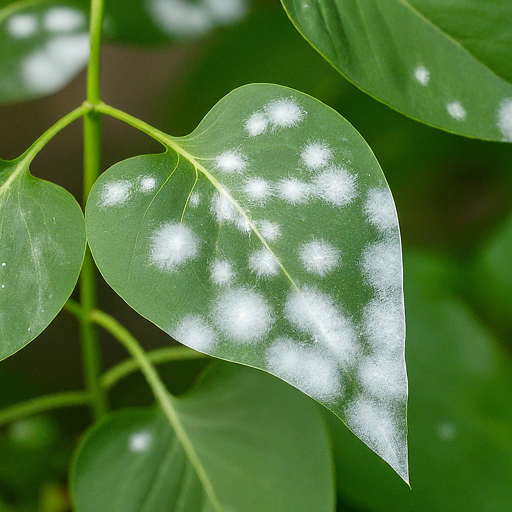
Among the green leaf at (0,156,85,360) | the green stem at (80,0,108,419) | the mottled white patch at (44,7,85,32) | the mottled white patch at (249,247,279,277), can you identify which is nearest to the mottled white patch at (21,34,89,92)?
the mottled white patch at (44,7,85,32)

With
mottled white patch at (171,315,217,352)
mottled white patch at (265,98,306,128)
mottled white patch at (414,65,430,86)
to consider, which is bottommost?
mottled white patch at (171,315,217,352)

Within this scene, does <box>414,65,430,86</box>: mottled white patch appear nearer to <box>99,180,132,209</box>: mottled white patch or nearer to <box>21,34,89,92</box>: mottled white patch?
<box>99,180,132,209</box>: mottled white patch

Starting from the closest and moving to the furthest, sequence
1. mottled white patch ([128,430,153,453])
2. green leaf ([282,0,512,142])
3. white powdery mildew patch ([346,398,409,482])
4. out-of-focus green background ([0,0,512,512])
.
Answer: white powdery mildew patch ([346,398,409,482]) < green leaf ([282,0,512,142]) < mottled white patch ([128,430,153,453]) < out-of-focus green background ([0,0,512,512])

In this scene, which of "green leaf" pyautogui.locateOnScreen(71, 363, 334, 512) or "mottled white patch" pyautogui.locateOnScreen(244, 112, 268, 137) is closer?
"mottled white patch" pyautogui.locateOnScreen(244, 112, 268, 137)

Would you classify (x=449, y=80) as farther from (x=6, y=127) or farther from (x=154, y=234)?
(x=6, y=127)

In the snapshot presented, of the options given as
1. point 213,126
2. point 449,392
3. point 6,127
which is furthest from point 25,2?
point 449,392

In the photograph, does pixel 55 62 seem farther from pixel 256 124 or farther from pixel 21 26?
pixel 256 124

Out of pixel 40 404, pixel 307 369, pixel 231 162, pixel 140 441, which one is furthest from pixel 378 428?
pixel 40 404
